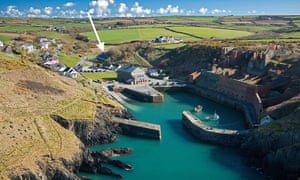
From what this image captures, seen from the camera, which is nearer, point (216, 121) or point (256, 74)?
point (216, 121)

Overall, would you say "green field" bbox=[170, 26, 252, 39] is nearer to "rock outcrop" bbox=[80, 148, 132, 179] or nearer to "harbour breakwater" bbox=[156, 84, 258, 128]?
"harbour breakwater" bbox=[156, 84, 258, 128]

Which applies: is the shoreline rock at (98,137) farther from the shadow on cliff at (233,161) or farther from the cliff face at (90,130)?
the shadow on cliff at (233,161)

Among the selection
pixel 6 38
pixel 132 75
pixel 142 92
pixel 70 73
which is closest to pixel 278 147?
pixel 142 92

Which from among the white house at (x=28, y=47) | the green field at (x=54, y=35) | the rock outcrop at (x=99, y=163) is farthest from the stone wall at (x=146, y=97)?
the green field at (x=54, y=35)

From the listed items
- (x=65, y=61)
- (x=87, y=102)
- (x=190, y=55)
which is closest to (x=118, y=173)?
(x=87, y=102)

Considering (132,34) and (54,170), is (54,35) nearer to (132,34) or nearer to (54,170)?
(132,34)

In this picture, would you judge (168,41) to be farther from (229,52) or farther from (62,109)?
(62,109)
